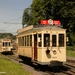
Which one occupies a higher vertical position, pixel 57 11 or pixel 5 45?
pixel 57 11

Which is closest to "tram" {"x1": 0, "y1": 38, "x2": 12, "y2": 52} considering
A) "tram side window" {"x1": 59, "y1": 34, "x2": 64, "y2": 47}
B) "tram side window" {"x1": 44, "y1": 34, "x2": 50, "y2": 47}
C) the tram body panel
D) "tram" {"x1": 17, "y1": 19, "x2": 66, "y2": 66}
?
"tram" {"x1": 17, "y1": 19, "x2": 66, "y2": 66}

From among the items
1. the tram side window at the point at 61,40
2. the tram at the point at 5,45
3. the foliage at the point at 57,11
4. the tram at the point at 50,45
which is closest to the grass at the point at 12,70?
the tram at the point at 50,45

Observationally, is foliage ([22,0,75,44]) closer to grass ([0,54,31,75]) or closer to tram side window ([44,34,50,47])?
grass ([0,54,31,75])

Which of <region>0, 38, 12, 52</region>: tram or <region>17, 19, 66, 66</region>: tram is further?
<region>0, 38, 12, 52</region>: tram

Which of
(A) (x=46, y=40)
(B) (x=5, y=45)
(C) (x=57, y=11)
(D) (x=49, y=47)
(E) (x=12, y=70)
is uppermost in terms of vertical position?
(C) (x=57, y=11)

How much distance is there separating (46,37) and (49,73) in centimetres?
245

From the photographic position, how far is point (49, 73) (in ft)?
62.3

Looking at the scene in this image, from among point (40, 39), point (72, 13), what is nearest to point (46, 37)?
point (40, 39)

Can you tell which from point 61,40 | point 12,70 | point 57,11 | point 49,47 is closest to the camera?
point 12,70

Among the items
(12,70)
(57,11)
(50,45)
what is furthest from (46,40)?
(57,11)

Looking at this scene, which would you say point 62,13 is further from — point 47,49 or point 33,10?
point 47,49

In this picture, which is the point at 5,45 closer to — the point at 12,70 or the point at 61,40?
the point at 61,40

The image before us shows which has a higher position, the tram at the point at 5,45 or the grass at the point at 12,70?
the tram at the point at 5,45

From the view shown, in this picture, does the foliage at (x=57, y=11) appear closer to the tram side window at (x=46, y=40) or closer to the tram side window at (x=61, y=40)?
the tram side window at (x=61, y=40)
